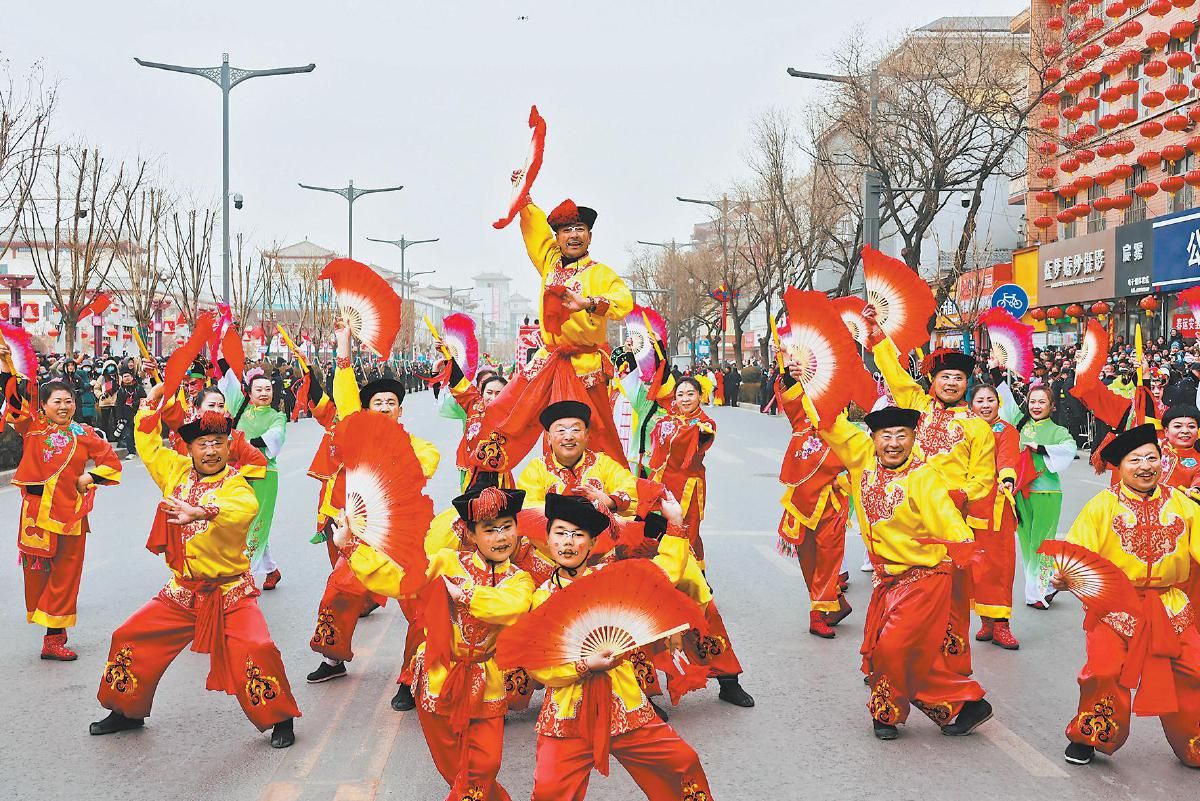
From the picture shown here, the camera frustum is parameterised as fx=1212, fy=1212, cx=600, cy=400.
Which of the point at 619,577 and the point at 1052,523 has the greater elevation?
the point at 619,577

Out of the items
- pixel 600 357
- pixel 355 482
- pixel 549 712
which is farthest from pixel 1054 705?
pixel 355 482

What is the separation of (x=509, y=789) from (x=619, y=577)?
5.73 ft

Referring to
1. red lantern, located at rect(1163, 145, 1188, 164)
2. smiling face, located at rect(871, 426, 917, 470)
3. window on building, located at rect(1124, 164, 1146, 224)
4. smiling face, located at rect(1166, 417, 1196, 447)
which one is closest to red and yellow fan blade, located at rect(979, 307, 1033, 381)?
smiling face, located at rect(1166, 417, 1196, 447)

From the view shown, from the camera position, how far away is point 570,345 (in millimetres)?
6352

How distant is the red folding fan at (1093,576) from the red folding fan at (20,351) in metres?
6.83

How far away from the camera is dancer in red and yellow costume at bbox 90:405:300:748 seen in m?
5.39

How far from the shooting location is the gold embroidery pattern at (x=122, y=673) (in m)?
5.53

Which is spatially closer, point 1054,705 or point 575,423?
point 575,423

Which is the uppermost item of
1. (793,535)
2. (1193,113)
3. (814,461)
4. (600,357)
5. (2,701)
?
(1193,113)

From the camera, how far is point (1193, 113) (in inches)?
887

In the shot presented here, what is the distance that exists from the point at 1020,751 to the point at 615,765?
1.84m

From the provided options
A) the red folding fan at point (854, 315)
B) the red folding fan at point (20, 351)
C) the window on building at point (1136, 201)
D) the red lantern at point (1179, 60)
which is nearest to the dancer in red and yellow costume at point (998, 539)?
the red folding fan at point (854, 315)

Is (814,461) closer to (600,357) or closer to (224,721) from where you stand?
(600,357)

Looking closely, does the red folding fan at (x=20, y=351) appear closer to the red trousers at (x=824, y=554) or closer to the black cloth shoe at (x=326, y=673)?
the black cloth shoe at (x=326, y=673)
